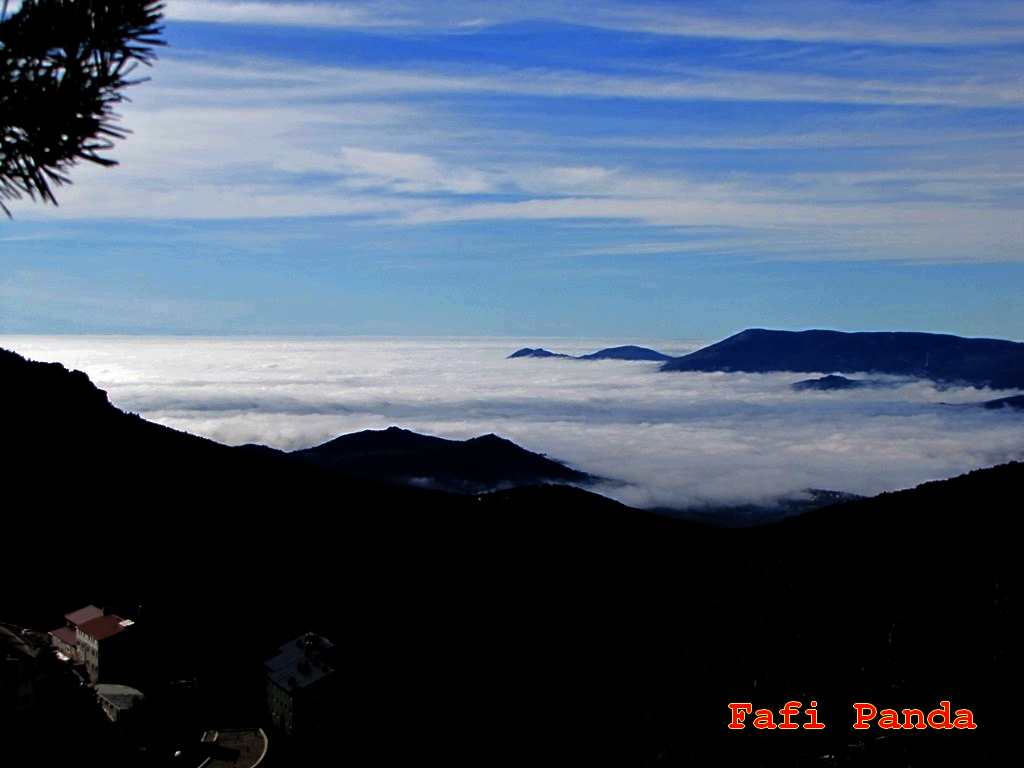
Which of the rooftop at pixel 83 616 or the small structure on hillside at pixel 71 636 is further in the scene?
the rooftop at pixel 83 616

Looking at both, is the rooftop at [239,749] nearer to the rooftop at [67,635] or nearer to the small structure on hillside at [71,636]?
the small structure on hillside at [71,636]

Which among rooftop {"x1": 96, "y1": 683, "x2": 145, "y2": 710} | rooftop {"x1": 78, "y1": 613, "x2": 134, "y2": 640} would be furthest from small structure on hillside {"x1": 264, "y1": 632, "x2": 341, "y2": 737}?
rooftop {"x1": 78, "y1": 613, "x2": 134, "y2": 640}

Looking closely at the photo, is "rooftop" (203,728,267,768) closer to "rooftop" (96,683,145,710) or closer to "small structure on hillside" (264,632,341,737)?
"small structure on hillside" (264,632,341,737)

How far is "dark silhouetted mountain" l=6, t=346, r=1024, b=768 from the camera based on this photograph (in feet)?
136

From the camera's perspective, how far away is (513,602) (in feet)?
190

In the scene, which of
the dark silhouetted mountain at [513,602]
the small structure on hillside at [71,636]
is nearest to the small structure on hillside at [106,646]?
the small structure on hillside at [71,636]

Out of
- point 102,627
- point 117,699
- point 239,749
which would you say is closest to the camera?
point 117,699

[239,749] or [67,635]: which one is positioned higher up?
[67,635]

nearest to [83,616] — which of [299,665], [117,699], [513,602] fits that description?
[117,699]

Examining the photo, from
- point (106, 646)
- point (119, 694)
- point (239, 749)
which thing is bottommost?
point (239, 749)

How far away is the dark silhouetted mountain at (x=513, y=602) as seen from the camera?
41.3 m

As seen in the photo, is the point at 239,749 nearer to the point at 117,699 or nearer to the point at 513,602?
the point at 117,699

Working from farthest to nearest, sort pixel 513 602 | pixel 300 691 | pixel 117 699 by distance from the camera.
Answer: pixel 513 602, pixel 300 691, pixel 117 699

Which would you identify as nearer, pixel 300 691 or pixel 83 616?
pixel 300 691
